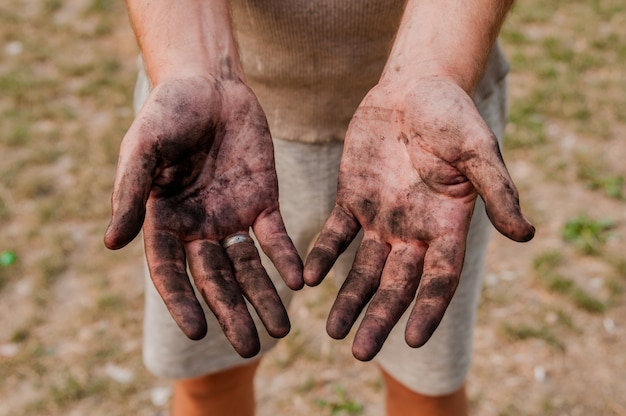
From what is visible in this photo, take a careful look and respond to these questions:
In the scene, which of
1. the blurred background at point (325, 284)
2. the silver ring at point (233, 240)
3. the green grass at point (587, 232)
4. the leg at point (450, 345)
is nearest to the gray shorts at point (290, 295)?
the leg at point (450, 345)

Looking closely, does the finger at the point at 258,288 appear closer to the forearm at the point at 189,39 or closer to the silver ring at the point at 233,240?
the silver ring at the point at 233,240

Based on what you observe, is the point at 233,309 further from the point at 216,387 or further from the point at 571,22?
the point at 571,22

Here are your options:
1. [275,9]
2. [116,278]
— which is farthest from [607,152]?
[275,9]

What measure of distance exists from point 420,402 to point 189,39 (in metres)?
1.14

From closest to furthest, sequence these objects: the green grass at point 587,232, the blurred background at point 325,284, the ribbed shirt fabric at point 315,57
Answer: the ribbed shirt fabric at point 315,57, the blurred background at point 325,284, the green grass at point 587,232

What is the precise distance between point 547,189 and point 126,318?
2.15 metres

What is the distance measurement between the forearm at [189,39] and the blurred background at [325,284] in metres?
1.64

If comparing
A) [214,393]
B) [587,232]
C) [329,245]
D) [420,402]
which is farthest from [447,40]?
[587,232]

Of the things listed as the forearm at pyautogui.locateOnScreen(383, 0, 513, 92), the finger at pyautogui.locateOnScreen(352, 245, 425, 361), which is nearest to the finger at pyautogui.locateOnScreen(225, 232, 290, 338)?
the finger at pyautogui.locateOnScreen(352, 245, 425, 361)

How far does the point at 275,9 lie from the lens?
1613mm

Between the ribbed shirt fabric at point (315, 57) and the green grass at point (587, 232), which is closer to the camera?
the ribbed shirt fabric at point (315, 57)

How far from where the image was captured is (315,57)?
1.67m

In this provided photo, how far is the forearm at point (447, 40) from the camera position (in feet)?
5.09

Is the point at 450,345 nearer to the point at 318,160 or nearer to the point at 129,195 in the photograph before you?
the point at 318,160
